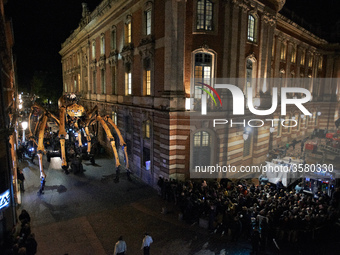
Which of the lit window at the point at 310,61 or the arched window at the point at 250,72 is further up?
the lit window at the point at 310,61

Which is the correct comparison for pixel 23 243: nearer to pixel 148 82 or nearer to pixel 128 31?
pixel 148 82

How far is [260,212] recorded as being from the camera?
12055mm

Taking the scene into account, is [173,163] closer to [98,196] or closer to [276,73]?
[98,196]

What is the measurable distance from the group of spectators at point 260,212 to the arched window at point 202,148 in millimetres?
3472

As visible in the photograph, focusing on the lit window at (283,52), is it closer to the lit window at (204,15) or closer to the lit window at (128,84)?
the lit window at (204,15)

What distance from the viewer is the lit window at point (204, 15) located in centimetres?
1830

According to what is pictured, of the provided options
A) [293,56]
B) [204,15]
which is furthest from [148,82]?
[293,56]

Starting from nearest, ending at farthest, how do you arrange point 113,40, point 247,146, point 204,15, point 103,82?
1. point 204,15
2. point 247,146
3. point 113,40
4. point 103,82

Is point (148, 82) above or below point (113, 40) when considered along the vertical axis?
below

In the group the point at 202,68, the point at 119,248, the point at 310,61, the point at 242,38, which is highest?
the point at 310,61

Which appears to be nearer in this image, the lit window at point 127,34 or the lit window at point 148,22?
the lit window at point 148,22

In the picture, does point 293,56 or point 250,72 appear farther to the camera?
point 293,56

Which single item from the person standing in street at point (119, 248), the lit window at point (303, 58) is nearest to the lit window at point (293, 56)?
the lit window at point (303, 58)

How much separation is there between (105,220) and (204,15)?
51.1 feet
